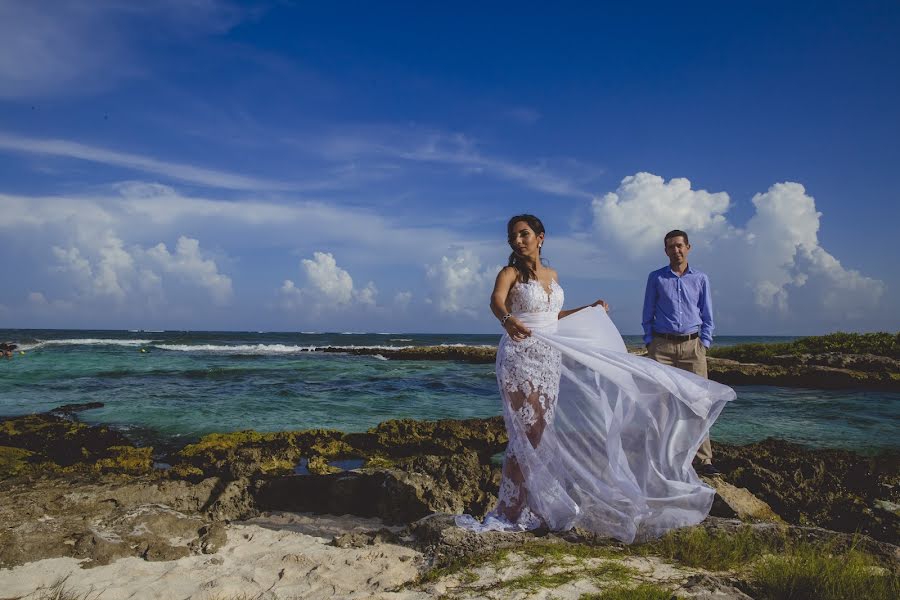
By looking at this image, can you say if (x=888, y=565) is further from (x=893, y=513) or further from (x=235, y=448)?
(x=235, y=448)

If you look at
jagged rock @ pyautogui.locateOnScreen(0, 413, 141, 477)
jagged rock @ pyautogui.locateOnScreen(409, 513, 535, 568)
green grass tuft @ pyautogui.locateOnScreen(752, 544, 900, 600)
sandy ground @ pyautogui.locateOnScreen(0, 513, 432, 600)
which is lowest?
jagged rock @ pyautogui.locateOnScreen(0, 413, 141, 477)

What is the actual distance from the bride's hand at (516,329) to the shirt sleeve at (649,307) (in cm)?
297

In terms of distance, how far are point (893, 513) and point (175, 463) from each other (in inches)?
355

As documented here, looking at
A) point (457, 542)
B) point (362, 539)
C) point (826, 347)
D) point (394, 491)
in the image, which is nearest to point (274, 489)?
point (394, 491)

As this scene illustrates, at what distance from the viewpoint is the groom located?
21.2ft

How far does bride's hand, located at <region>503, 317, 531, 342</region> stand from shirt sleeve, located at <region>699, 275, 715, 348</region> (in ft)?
11.1

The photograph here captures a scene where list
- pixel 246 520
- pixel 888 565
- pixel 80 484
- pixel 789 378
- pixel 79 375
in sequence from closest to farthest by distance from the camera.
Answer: pixel 888 565
pixel 246 520
pixel 80 484
pixel 789 378
pixel 79 375

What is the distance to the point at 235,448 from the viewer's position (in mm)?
8297

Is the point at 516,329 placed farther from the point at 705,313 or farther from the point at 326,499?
A: the point at 705,313

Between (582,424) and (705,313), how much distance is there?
10.1ft

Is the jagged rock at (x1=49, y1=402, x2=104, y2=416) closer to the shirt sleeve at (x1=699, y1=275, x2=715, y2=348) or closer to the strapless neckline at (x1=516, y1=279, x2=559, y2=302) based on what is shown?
the strapless neckline at (x1=516, y1=279, x2=559, y2=302)

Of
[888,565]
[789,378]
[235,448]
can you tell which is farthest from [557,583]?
[789,378]

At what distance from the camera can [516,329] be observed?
425 centimetres

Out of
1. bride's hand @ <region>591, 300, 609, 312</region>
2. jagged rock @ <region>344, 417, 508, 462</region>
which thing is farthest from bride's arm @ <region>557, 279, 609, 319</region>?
jagged rock @ <region>344, 417, 508, 462</region>
